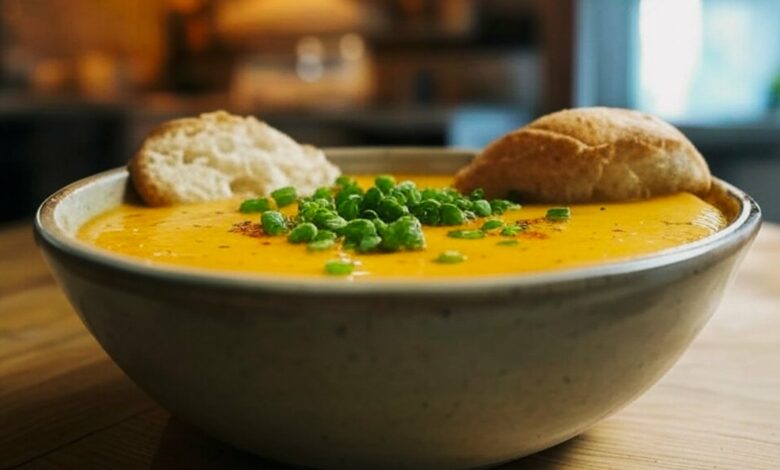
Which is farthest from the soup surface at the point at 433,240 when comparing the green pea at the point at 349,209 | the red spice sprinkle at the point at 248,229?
the green pea at the point at 349,209

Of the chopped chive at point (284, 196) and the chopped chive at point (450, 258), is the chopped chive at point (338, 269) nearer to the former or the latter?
the chopped chive at point (450, 258)

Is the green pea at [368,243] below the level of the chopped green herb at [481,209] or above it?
above

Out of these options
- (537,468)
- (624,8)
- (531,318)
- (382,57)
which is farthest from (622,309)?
(382,57)

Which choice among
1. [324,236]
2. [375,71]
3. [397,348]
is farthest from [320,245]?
[375,71]

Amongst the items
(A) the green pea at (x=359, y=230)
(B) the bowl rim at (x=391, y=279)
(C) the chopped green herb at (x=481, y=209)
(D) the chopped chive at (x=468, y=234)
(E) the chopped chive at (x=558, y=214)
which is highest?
(B) the bowl rim at (x=391, y=279)

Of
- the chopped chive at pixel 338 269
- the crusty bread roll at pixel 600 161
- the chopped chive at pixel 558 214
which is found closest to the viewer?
the chopped chive at pixel 338 269

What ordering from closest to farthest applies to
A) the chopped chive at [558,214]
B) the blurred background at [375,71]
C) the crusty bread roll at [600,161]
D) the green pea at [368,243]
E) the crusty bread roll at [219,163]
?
the green pea at [368,243] < the chopped chive at [558,214] < the crusty bread roll at [600,161] < the crusty bread roll at [219,163] < the blurred background at [375,71]

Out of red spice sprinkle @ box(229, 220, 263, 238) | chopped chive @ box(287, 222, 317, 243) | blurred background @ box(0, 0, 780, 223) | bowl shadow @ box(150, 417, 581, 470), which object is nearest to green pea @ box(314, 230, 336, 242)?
chopped chive @ box(287, 222, 317, 243)

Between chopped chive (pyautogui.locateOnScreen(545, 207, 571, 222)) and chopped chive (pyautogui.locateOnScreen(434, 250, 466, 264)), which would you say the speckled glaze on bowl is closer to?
chopped chive (pyautogui.locateOnScreen(434, 250, 466, 264))
